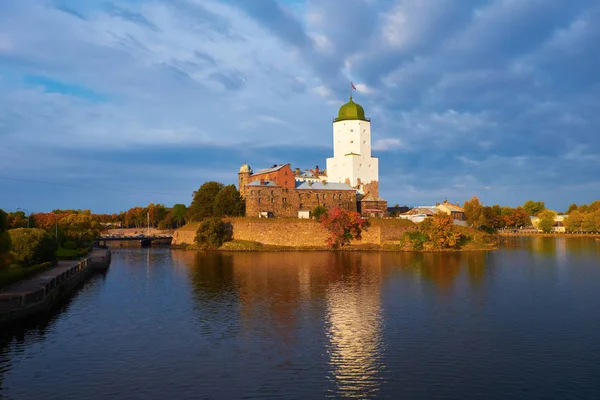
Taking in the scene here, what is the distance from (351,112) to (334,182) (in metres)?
11.7

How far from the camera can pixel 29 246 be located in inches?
1459

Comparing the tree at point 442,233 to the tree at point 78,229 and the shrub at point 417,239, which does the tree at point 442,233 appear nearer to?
the shrub at point 417,239

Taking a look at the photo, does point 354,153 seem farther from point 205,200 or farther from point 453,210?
point 205,200

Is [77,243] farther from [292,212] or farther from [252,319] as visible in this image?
[252,319]

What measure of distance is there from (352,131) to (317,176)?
9.06m

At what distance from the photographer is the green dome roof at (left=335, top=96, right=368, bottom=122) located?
8194 cm

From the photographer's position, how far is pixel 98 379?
1655 centimetres

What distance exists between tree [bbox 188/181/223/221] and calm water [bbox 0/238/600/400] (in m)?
35.6

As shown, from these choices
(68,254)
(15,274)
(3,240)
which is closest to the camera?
(3,240)

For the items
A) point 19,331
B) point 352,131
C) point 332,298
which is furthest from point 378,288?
point 352,131

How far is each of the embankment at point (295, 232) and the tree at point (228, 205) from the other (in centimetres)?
395

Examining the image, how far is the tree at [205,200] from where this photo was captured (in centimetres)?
7431

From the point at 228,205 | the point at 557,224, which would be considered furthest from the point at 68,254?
the point at 557,224

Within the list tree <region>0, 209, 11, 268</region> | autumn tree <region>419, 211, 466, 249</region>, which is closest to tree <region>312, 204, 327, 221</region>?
autumn tree <region>419, 211, 466, 249</region>
